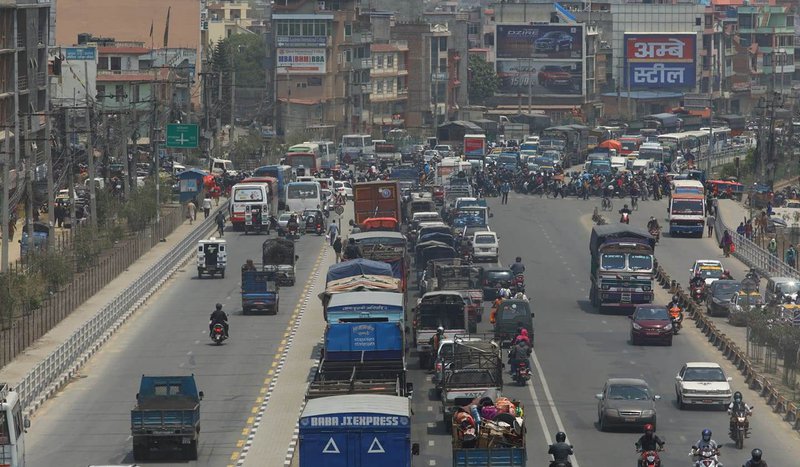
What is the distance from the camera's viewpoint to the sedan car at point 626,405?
147 feet

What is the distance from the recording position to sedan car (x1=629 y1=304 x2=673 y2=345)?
59938 millimetres

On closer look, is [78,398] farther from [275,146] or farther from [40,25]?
[275,146]

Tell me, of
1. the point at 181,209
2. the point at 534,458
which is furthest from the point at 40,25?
the point at 534,458

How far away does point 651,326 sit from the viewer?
197 feet

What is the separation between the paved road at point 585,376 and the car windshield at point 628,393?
0.81m

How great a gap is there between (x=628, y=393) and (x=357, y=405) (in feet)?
37.8

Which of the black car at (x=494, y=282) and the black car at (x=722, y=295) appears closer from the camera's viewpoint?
the black car at (x=722, y=295)

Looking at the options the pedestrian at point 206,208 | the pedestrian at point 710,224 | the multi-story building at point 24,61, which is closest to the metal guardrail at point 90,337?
the pedestrian at point 206,208

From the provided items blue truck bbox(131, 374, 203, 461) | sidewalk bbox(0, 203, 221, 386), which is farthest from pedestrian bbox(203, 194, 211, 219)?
blue truck bbox(131, 374, 203, 461)

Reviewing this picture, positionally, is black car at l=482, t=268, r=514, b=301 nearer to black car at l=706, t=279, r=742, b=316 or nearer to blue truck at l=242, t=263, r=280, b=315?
black car at l=706, t=279, r=742, b=316

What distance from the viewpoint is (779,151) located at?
140 meters

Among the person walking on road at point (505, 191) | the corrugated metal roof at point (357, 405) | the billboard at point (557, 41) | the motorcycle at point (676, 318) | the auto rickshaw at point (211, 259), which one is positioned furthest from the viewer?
the billboard at point (557, 41)

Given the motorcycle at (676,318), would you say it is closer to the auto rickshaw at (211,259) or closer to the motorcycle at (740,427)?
the motorcycle at (740,427)

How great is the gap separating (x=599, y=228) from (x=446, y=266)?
6427 mm
